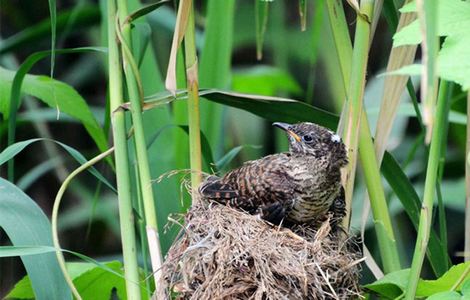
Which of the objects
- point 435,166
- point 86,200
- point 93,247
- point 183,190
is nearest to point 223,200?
point 183,190

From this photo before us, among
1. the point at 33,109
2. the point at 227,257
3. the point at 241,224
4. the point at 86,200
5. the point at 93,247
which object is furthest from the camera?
the point at 93,247

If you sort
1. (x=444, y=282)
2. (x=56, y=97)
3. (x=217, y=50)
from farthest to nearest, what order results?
(x=217, y=50), (x=56, y=97), (x=444, y=282)

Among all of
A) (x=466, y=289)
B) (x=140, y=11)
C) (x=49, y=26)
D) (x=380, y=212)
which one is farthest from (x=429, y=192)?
(x=49, y=26)

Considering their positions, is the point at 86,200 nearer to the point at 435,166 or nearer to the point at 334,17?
the point at 334,17

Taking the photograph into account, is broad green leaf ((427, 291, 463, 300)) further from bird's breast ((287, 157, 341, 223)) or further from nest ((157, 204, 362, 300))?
bird's breast ((287, 157, 341, 223))

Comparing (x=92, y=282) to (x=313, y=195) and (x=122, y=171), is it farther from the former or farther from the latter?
(x=313, y=195)

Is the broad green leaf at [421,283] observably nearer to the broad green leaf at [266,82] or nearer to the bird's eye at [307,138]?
the bird's eye at [307,138]

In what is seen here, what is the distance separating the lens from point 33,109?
455 centimetres

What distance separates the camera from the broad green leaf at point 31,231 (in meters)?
2.20

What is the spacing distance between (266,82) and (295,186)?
75.6 inches

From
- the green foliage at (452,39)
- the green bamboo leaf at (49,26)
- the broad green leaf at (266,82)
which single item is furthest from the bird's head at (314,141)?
the broad green leaf at (266,82)

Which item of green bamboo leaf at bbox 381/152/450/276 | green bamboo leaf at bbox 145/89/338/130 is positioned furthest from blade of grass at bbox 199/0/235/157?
green bamboo leaf at bbox 381/152/450/276

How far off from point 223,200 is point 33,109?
2.03 metres

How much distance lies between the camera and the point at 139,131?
2201mm
